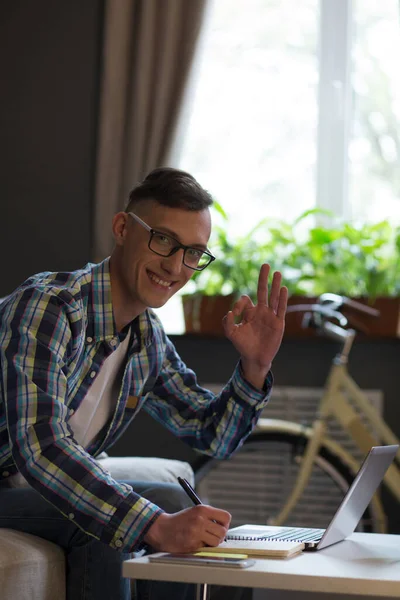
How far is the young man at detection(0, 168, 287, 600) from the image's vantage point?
4.29 feet

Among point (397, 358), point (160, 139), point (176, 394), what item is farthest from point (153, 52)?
point (176, 394)

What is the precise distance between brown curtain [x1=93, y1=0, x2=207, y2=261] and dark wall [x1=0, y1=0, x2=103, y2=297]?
14 centimetres

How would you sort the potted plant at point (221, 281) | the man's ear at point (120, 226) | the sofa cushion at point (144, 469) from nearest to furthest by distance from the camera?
the man's ear at point (120, 226), the sofa cushion at point (144, 469), the potted plant at point (221, 281)

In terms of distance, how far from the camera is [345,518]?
4.44ft

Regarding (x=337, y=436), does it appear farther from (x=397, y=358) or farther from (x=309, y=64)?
(x=309, y=64)

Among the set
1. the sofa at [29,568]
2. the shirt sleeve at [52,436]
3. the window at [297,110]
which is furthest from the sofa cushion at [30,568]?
the window at [297,110]

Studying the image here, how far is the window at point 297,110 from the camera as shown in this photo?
11.0ft

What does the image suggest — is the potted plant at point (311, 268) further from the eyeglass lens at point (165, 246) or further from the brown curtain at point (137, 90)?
the eyeglass lens at point (165, 246)

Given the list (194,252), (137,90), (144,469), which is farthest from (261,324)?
(137,90)

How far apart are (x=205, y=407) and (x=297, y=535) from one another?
0.52 m

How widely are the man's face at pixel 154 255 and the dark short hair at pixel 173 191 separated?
0.01m

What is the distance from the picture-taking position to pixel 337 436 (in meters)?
3.10

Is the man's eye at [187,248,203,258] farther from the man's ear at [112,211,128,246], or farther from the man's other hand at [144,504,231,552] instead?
the man's other hand at [144,504,231,552]

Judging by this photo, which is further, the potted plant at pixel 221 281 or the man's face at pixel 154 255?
the potted plant at pixel 221 281
